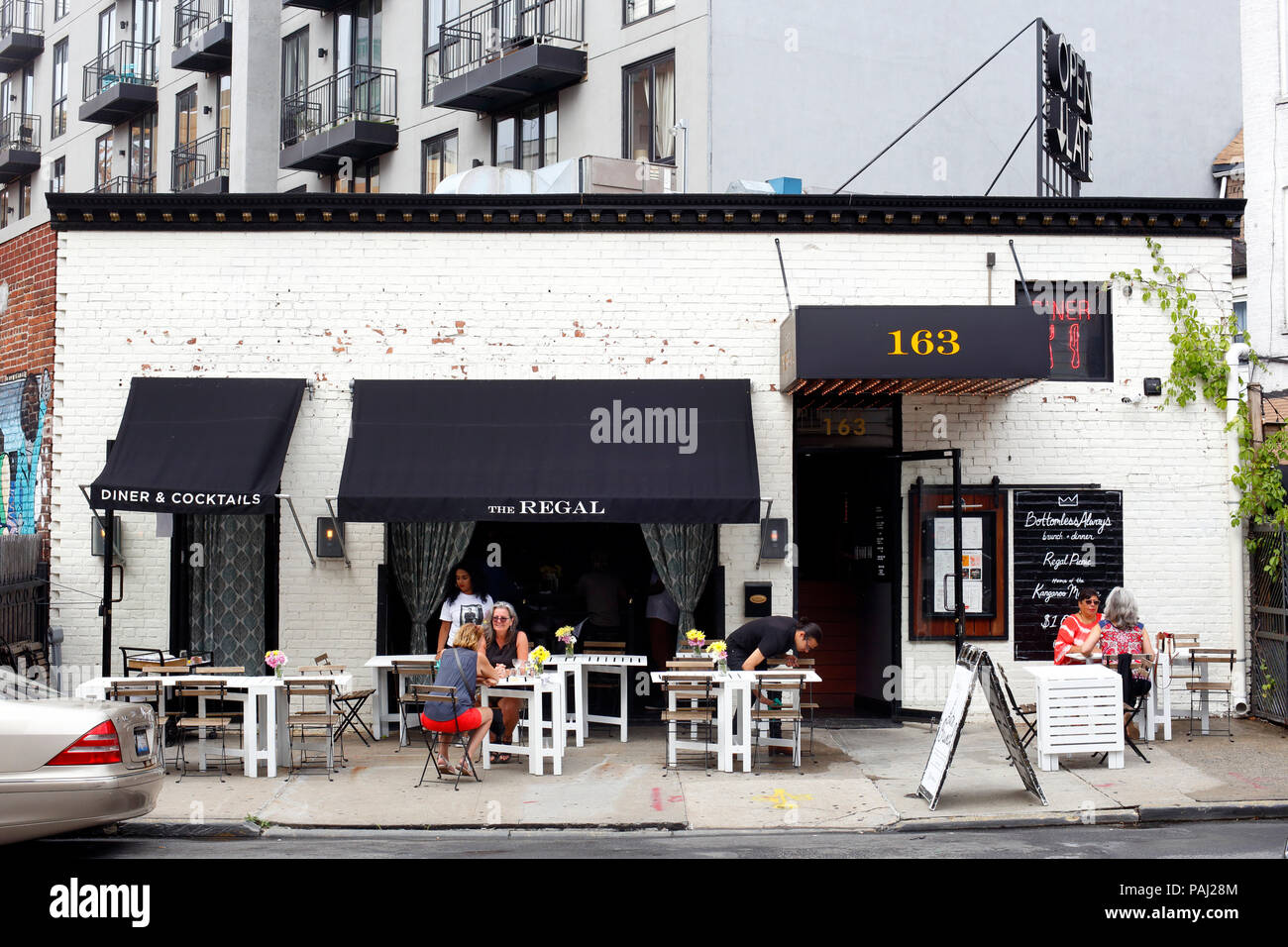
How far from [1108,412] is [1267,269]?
279 inches

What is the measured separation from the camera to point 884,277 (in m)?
13.8

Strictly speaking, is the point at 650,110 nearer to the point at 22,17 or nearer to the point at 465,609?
the point at 465,609

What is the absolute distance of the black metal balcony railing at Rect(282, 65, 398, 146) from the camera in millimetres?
27312

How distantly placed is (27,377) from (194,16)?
794 inches

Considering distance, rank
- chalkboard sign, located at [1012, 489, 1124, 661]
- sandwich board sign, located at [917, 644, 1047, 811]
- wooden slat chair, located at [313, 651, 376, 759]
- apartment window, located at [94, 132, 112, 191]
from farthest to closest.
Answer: apartment window, located at [94, 132, 112, 191] → chalkboard sign, located at [1012, 489, 1124, 661] → wooden slat chair, located at [313, 651, 376, 759] → sandwich board sign, located at [917, 644, 1047, 811]

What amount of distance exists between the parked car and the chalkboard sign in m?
9.10

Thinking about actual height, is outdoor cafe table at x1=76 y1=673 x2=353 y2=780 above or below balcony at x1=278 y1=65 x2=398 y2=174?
A: below

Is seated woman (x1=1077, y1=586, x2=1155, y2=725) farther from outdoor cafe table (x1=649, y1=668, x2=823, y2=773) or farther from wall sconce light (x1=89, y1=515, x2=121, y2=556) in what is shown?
wall sconce light (x1=89, y1=515, x2=121, y2=556)

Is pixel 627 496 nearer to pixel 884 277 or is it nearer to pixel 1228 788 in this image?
pixel 884 277

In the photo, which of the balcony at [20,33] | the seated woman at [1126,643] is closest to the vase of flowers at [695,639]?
the seated woman at [1126,643]

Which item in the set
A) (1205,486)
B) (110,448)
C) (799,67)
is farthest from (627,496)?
(799,67)

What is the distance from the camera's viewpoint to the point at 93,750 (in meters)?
7.63

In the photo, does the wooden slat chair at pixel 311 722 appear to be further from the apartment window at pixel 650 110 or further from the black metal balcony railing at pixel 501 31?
the black metal balcony railing at pixel 501 31

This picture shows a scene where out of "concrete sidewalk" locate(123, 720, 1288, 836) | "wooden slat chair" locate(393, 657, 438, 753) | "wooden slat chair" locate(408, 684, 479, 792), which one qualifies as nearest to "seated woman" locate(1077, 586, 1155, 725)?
"concrete sidewalk" locate(123, 720, 1288, 836)
